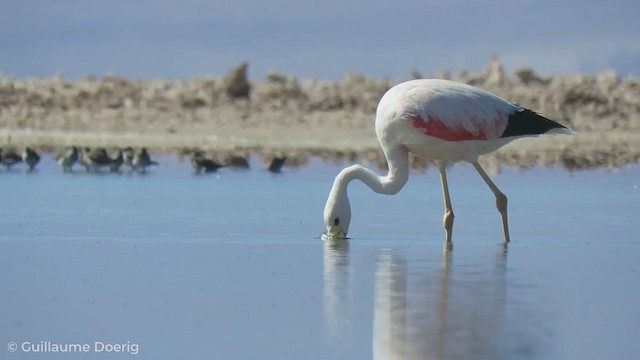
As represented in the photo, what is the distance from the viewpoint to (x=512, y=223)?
14.9 metres

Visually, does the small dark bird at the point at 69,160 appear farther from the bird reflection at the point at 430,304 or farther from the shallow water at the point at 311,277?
the bird reflection at the point at 430,304

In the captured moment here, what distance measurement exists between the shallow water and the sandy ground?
9434 millimetres

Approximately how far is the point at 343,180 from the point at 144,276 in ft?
9.10

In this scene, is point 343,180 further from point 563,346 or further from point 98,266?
point 563,346

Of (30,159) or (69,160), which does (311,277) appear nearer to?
(69,160)

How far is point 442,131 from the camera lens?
12.9 m

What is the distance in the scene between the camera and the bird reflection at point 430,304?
25.2 feet

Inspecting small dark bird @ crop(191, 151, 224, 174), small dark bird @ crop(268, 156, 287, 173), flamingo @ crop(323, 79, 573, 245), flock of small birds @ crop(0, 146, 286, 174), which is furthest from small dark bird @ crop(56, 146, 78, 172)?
flamingo @ crop(323, 79, 573, 245)

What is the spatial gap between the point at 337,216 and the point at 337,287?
2754 mm

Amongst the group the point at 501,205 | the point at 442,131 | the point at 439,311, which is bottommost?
the point at 439,311

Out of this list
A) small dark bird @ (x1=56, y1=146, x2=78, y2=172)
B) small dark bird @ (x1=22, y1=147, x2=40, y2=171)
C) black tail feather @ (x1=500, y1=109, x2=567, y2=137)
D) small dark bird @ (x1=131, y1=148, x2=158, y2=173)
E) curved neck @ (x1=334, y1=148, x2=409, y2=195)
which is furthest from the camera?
small dark bird @ (x1=22, y1=147, x2=40, y2=171)

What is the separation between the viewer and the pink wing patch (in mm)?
12812

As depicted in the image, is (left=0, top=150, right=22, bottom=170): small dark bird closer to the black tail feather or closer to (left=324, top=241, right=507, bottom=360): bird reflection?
the black tail feather

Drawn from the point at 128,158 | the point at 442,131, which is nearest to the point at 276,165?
the point at 128,158
